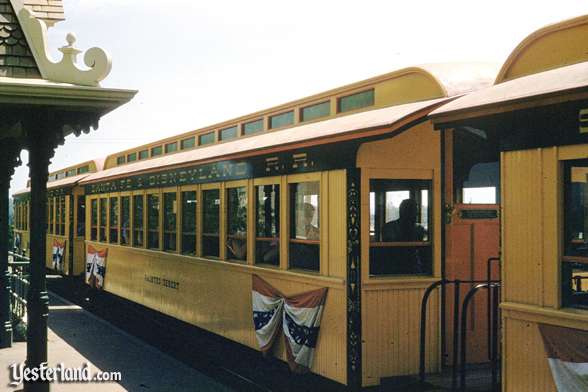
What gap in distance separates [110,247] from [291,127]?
25.1ft

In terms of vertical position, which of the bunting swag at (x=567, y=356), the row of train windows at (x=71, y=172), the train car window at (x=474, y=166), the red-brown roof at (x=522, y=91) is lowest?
the bunting swag at (x=567, y=356)

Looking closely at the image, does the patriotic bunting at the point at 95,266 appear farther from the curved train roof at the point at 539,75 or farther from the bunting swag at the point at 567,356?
the bunting swag at the point at 567,356

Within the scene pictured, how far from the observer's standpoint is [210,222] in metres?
9.70

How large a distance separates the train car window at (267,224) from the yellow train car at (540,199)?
10.6 feet

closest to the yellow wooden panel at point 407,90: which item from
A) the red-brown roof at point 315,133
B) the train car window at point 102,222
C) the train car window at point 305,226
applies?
the red-brown roof at point 315,133

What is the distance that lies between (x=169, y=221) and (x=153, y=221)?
81 cm

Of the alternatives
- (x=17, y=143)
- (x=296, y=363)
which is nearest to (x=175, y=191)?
(x=17, y=143)

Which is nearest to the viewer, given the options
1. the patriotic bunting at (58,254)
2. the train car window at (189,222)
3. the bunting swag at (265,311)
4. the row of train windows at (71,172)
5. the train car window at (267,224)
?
the bunting swag at (265,311)

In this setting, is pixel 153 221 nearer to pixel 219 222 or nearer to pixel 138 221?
pixel 138 221

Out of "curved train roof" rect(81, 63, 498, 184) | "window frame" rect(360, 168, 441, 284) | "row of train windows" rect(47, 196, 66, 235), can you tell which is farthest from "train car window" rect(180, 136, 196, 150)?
"row of train windows" rect(47, 196, 66, 235)

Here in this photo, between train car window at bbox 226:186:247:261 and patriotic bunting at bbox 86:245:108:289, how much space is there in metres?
6.57

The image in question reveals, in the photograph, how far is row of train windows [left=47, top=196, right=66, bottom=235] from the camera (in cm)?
1894

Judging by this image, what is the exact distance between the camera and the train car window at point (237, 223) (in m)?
8.75

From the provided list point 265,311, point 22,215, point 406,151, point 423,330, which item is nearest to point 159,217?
point 265,311
